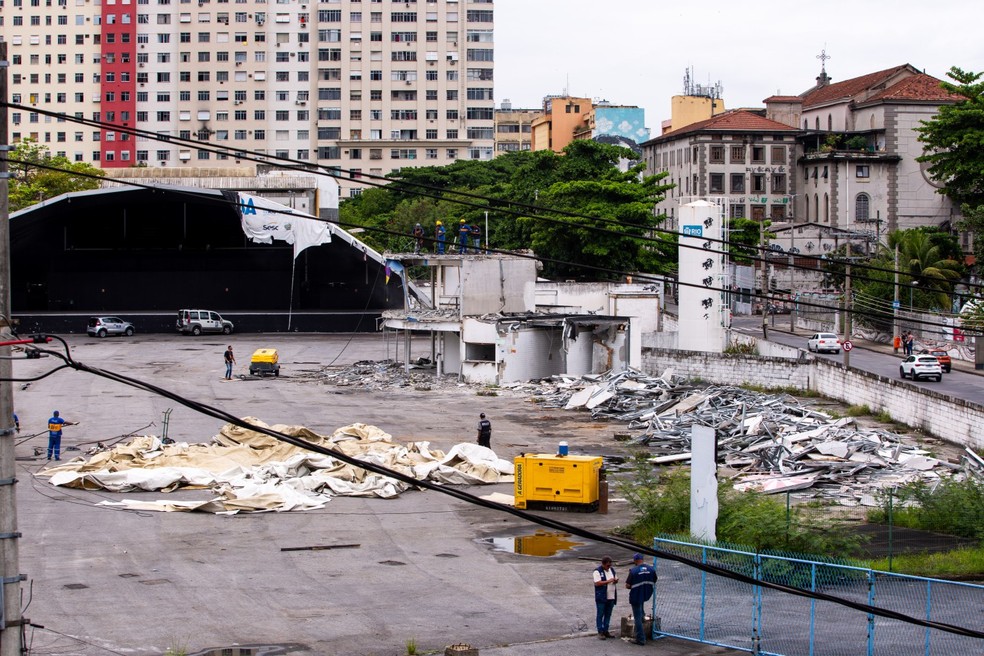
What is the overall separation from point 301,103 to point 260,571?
11610cm

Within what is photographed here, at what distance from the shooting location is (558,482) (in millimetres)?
25109

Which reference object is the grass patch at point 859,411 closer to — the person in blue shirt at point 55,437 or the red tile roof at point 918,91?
the person in blue shirt at point 55,437

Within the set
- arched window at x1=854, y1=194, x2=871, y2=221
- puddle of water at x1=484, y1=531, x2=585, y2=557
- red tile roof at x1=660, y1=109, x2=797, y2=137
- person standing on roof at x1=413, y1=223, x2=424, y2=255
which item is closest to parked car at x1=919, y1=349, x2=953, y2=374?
person standing on roof at x1=413, y1=223, x2=424, y2=255

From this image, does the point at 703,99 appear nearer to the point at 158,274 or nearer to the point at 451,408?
the point at 158,274

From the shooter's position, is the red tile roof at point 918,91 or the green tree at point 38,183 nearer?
the red tile roof at point 918,91

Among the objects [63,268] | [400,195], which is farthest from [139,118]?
[63,268]

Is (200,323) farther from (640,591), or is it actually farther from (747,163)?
(640,591)

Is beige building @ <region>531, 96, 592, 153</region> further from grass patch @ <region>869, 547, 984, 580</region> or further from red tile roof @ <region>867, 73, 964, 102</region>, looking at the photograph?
grass patch @ <region>869, 547, 984, 580</region>

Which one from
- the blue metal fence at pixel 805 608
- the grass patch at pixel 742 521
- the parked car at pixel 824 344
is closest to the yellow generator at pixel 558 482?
the grass patch at pixel 742 521

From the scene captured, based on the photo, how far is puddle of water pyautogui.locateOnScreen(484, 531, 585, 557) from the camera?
2160 centimetres

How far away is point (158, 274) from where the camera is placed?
84938 millimetres

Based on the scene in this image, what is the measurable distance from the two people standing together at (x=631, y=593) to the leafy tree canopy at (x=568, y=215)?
5293cm

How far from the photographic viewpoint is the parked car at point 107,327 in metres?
73.1

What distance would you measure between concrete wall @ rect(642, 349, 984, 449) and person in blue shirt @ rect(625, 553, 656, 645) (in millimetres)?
18709
